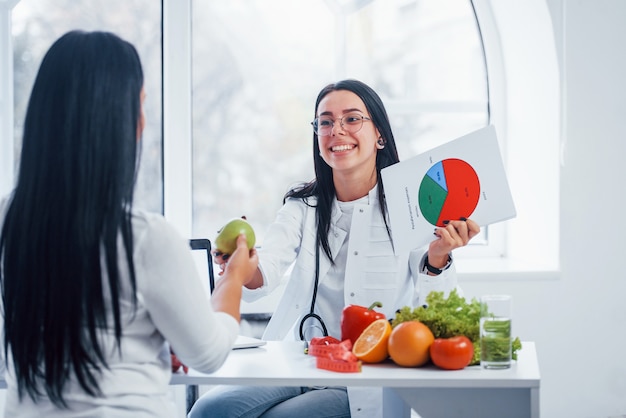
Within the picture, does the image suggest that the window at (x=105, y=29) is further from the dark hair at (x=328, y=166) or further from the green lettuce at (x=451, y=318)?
the green lettuce at (x=451, y=318)

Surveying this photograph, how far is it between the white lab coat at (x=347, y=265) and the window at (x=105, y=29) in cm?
125

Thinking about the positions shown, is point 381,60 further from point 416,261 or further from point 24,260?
point 24,260

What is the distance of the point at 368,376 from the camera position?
5.52ft

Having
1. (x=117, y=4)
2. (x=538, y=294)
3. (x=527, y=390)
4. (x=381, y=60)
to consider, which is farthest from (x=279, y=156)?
(x=527, y=390)

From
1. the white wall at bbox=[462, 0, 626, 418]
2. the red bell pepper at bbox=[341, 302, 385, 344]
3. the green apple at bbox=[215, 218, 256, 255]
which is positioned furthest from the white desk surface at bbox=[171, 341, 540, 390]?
the white wall at bbox=[462, 0, 626, 418]

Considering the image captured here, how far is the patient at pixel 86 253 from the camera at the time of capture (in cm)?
139

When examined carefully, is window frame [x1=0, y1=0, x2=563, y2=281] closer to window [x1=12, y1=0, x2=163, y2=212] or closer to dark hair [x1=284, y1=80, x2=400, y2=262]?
window [x1=12, y1=0, x2=163, y2=212]

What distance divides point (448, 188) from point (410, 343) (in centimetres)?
49

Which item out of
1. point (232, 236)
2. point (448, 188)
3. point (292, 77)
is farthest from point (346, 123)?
point (292, 77)

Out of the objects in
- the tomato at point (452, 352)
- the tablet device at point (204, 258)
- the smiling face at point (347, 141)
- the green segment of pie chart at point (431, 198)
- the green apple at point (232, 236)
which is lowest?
the tomato at point (452, 352)

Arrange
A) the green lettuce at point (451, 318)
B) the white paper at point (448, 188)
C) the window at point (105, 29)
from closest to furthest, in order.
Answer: the green lettuce at point (451, 318)
the white paper at point (448, 188)
the window at point (105, 29)

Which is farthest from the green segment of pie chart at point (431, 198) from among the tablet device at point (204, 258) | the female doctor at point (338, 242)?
the tablet device at point (204, 258)

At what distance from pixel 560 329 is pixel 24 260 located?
2475 mm

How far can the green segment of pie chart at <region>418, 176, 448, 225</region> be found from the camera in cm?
207
